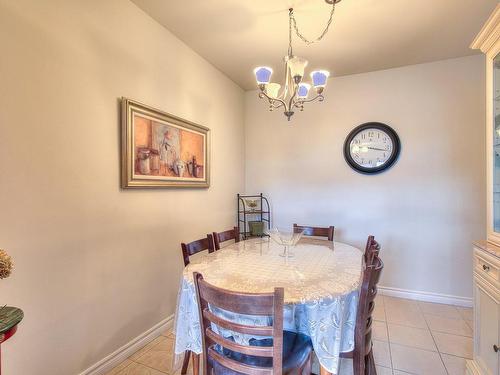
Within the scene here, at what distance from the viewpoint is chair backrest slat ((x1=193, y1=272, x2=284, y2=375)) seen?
1023 mm

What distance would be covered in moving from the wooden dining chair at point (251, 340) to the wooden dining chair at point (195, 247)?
0.62 meters

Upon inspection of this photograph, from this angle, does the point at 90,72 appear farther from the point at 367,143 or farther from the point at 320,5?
the point at 367,143

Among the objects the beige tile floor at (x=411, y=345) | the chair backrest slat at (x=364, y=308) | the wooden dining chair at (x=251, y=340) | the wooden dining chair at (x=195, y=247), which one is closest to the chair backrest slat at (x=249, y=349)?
the wooden dining chair at (x=251, y=340)

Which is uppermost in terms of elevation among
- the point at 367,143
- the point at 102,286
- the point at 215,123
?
the point at 215,123

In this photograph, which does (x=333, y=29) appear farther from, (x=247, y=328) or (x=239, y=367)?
(x=239, y=367)

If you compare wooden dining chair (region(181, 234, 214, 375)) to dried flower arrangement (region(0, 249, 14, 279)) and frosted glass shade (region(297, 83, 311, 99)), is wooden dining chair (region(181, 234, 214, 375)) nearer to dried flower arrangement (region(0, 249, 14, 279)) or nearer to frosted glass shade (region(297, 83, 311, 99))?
dried flower arrangement (region(0, 249, 14, 279))

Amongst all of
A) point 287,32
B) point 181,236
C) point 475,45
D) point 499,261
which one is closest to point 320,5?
point 287,32

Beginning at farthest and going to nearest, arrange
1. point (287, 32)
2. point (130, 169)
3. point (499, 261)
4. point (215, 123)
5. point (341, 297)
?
point (215, 123) < point (287, 32) < point (130, 169) < point (499, 261) < point (341, 297)

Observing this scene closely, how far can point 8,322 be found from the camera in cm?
104

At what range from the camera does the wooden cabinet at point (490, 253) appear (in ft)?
5.00

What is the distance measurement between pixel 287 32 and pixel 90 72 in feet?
5.41

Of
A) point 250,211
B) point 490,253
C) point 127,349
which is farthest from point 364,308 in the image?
point 250,211

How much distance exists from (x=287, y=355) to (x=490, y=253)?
130 centimetres

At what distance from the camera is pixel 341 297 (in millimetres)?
1289
